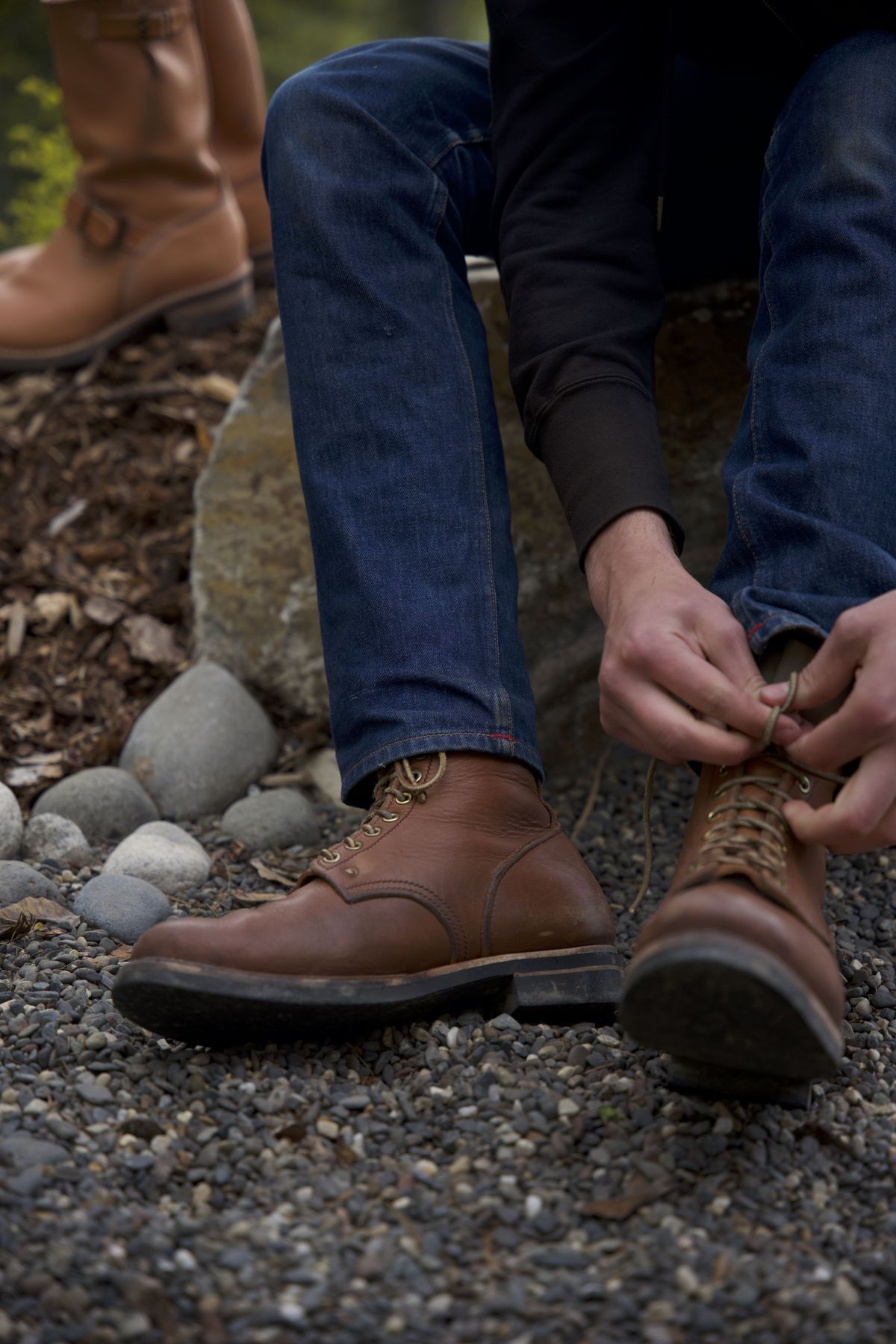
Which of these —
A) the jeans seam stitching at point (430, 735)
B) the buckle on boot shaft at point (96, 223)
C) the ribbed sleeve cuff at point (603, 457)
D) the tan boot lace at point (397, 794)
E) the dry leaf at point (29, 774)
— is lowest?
the dry leaf at point (29, 774)

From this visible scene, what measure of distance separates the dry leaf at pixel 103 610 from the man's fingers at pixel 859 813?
1.63m

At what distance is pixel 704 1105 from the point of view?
115 cm

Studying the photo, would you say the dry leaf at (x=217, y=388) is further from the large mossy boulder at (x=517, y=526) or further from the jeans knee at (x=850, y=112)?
the jeans knee at (x=850, y=112)

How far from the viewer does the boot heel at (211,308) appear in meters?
2.87

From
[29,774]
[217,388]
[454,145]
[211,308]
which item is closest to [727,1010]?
[454,145]

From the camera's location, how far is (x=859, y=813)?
1040 millimetres

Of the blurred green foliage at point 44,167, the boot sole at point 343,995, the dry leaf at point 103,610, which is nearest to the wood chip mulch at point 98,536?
the dry leaf at point 103,610

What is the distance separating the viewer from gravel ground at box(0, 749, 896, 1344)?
93 centimetres

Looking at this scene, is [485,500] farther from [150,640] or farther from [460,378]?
[150,640]

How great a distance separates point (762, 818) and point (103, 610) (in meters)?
1.63

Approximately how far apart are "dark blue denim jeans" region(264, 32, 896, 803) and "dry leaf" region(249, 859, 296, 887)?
0.44 m

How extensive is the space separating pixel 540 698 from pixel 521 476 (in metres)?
0.39

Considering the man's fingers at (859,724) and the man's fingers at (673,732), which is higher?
the man's fingers at (859,724)

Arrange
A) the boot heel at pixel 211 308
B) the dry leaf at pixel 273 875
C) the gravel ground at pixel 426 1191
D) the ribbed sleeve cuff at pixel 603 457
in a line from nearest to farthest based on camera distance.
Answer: the gravel ground at pixel 426 1191, the ribbed sleeve cuff at pixel 603 457, the dry leaf at pixel 273 875, the boot heel at pixel 211 308
